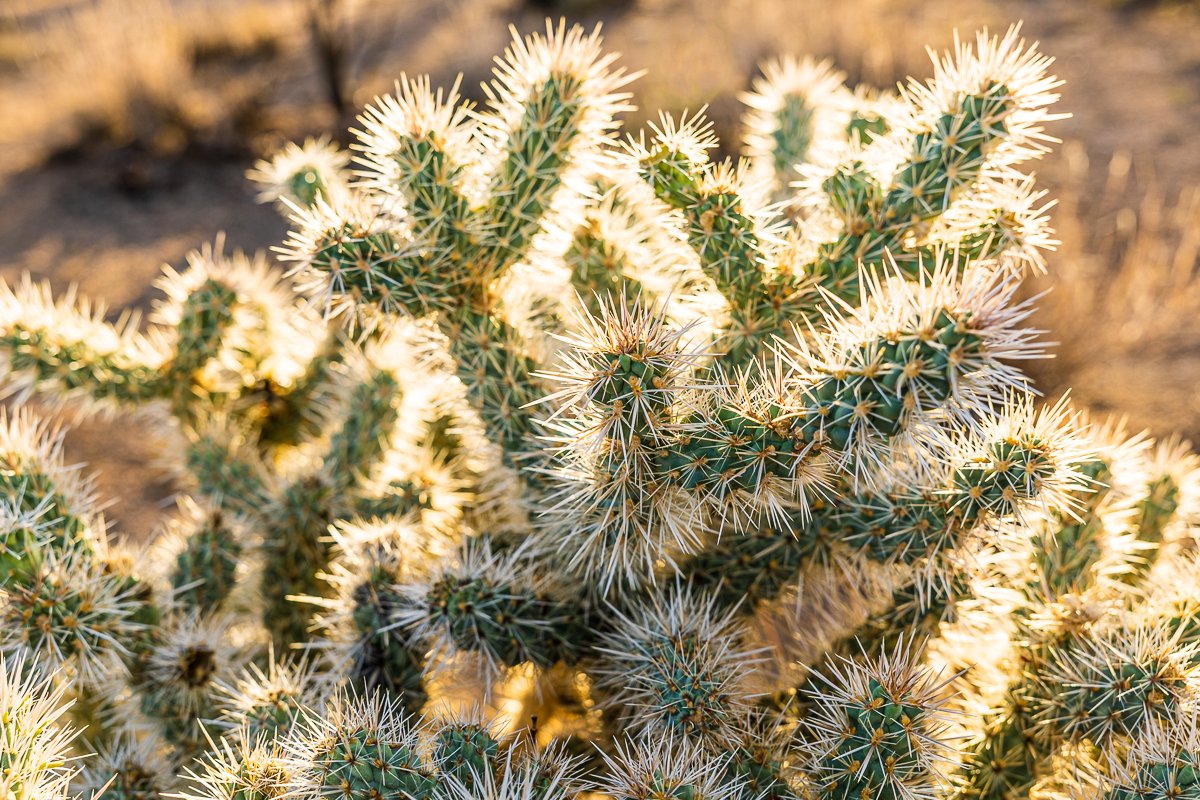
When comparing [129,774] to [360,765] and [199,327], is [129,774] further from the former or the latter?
[199,327]

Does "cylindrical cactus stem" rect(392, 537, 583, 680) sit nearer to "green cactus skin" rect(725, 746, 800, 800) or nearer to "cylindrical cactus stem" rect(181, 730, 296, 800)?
"cylindrical cactus stem" rect(181, 730, 296, 800)

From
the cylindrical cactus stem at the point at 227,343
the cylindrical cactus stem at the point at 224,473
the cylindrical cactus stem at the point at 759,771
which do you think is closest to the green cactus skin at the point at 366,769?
the cylindrical cactus stem at the point at 759,771

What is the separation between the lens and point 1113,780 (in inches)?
75.5

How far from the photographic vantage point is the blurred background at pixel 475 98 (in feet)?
17.8

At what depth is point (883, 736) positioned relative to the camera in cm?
184

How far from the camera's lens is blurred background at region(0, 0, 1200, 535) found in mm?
5430

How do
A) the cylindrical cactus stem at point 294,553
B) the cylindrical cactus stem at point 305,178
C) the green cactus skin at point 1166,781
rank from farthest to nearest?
the cylindrical cactus stem at point 305,178 → the cylindrical cactus stem at point 294,553 → the green cactus skin at point 1166,781

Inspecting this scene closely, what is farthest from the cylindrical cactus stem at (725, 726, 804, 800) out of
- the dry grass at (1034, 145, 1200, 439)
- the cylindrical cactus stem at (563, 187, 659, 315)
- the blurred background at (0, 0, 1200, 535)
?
the blurred background at (0, 0, 1200, 535)

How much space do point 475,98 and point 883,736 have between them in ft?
24.3

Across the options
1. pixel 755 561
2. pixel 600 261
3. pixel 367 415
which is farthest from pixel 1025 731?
pixel 367 415

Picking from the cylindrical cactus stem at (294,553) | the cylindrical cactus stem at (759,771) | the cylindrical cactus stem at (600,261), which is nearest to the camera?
the cylindrical cactus stem at (759,771)

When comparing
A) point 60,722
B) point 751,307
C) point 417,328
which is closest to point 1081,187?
point 751,307

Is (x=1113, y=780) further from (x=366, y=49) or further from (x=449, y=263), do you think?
(x=366, y=49)

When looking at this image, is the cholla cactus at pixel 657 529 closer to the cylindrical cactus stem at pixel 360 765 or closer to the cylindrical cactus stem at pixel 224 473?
the cylindrical cactus stem at pixel 360 765
